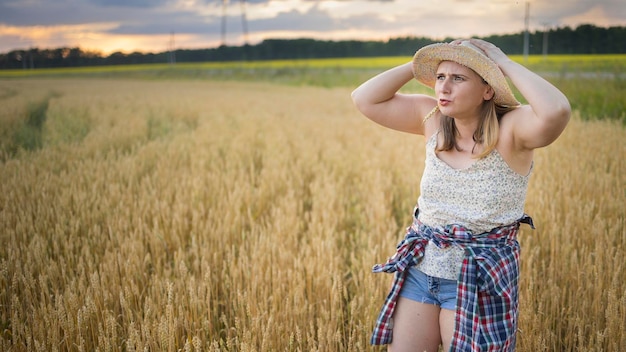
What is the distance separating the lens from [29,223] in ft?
12.1

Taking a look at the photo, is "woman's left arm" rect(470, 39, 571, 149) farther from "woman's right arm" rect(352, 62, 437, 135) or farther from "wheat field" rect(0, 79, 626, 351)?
"wheat field" rect(0, 79, 626, 351)

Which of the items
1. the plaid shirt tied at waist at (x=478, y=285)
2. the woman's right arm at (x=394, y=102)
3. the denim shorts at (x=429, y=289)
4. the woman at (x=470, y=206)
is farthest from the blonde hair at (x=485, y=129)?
the denim shorts at (x=429, y=289)

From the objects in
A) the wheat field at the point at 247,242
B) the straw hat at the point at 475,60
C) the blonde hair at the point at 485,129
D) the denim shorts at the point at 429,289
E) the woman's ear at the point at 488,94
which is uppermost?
the straw hat at the point at 475,60

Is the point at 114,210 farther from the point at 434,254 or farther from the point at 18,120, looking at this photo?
the point at 18,120

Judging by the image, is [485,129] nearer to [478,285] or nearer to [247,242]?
[478,285]

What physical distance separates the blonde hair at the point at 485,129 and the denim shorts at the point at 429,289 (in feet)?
1.71

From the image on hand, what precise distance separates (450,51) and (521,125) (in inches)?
15.3

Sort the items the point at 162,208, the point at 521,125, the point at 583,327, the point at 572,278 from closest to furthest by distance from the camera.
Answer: the point at 521,125, the point at 583,327, the point at 572,278, the point at 162,208

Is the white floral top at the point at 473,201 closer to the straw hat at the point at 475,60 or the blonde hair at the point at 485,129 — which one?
the blonde hair at the point at 485,129

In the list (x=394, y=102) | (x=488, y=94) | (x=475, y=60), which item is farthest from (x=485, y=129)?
(x=394, y=102)

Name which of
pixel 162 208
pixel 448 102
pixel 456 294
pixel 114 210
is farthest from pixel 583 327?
pixel 114 210

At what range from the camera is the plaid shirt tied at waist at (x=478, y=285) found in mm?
1805

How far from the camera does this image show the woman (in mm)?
1807

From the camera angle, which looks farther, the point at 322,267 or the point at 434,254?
the point at 322,267
